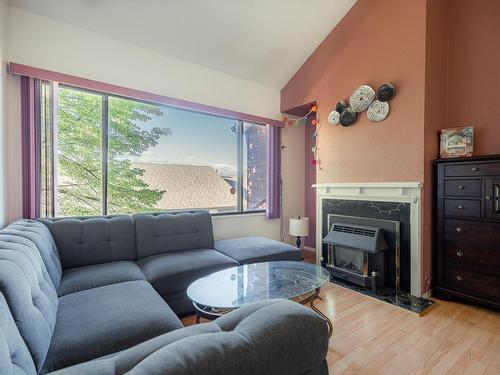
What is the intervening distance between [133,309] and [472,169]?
9.40ft

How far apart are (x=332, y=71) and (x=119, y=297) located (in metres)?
3.26

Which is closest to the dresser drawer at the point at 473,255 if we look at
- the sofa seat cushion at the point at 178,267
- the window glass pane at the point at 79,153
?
the sofa seat cushion at the point at 178,267

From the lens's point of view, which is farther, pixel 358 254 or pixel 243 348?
pixel 358 254

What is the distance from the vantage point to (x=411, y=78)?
7.76 ft

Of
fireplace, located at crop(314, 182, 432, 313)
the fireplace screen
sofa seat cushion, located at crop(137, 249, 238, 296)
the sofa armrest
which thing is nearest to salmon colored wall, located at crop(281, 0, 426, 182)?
fireplace, located at crop(314, 182, 432, 313)

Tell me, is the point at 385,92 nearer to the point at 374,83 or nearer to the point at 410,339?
the point at 374,83

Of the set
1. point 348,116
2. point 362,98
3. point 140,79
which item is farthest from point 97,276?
point 362,98

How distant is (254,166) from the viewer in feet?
12.1

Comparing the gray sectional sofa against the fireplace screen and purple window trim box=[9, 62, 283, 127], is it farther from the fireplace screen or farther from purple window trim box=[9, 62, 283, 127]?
purple window trim box=[9, 62, 283, 127]

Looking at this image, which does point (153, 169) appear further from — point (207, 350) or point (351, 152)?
point (207, 350)

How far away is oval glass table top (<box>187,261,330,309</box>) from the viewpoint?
60.5 inches

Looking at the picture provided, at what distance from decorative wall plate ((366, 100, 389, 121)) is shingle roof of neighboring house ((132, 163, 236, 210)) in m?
1.99

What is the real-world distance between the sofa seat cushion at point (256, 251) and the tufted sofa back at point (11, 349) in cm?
169

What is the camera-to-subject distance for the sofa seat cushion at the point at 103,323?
1.02m
